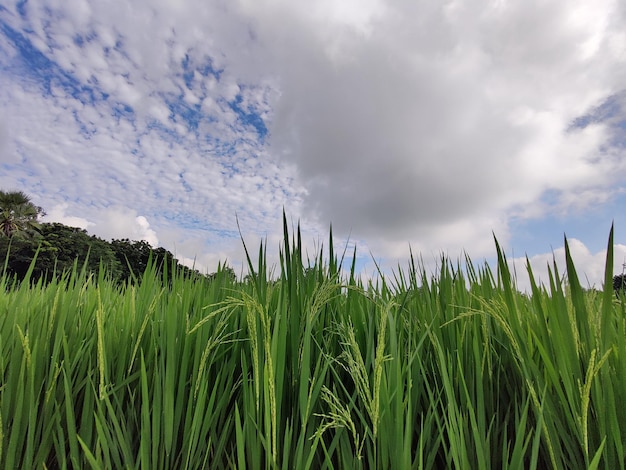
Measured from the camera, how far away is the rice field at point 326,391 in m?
1.07

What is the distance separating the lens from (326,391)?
108 cm

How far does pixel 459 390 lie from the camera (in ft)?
4.45

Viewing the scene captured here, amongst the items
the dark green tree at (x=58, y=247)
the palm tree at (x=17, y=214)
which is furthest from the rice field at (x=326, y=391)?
the palm tree at (x=17, y=214)

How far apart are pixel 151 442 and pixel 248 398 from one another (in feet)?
1.32

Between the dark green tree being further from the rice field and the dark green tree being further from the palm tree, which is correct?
the rice field

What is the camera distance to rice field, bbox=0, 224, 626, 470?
42.0 inches

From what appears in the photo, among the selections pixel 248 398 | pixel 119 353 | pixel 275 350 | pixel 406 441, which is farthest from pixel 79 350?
pixel 406 441

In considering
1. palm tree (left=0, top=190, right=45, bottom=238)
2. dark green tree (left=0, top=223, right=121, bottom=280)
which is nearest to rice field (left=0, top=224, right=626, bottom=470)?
dark green tree (left=0, top=223, right=121, bottom=280)

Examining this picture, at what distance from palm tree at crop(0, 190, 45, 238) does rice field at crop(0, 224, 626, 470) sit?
41.5 meters

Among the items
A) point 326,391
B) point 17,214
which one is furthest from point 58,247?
point 326,391

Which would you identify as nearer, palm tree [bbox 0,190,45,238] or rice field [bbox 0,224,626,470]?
rice field [bbox 0,224,626,470]

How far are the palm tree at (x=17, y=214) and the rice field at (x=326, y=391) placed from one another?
41.5 meters

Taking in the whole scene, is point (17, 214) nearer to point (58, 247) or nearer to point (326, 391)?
point (58, 247)

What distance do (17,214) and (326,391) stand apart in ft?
147
